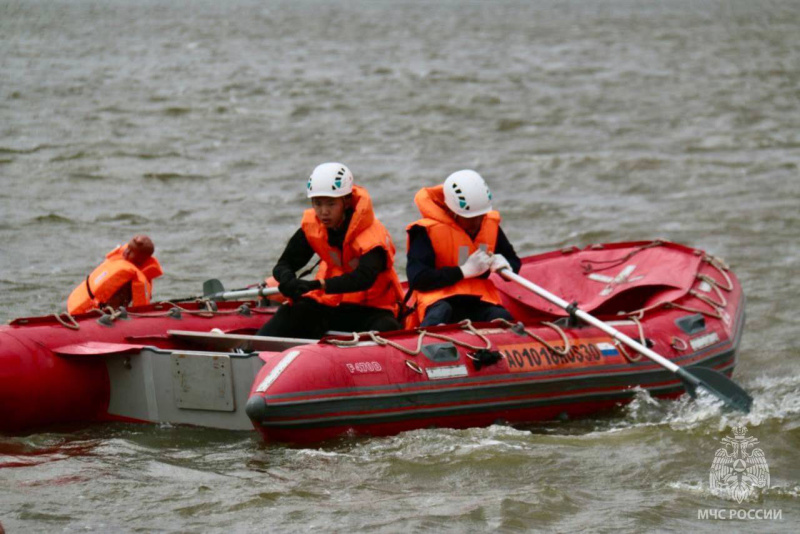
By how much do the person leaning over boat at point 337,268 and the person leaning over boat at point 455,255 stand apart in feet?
0.63

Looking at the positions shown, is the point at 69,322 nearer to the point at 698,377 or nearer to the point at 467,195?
the point at 467,195

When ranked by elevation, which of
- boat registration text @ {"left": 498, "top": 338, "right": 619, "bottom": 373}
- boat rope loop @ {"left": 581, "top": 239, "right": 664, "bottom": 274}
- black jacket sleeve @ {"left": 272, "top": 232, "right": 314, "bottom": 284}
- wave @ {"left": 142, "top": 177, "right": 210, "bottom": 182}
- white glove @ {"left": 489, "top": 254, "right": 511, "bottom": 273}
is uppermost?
wave @ {"left": 142, "top": 177, "right": 210, "bottom": 182}

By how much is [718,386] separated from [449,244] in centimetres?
181

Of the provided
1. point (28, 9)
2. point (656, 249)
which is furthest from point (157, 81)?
point (28, 9)

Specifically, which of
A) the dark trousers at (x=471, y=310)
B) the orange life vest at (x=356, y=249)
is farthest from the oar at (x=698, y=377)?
the orange life vest at (x=356, y=249)

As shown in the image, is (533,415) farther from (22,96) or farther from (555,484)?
(22,96)

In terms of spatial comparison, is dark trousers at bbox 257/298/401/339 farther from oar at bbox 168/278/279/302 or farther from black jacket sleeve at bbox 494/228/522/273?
black jacket sleeve at bbox 494/228/522/273

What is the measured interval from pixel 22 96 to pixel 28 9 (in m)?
29.7

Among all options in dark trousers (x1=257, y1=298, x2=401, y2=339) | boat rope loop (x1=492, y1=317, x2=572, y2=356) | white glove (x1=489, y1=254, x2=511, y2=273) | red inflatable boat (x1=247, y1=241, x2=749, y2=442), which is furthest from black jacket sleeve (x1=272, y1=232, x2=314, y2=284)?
boat rope loop (x1=492, y1=317, x2=572, y2=356)

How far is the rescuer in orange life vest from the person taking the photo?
862 cm

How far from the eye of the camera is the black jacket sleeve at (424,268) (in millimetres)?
8031

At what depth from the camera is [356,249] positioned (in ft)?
26.0

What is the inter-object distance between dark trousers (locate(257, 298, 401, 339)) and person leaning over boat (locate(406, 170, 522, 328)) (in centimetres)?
30

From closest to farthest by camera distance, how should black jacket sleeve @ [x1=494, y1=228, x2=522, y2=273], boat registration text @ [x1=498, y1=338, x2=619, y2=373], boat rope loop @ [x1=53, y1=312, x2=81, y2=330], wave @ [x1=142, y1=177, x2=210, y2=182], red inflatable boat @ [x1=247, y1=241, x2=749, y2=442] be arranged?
red inflatable boat @ [x1=247, y1=241, x2=749, y2=442], boat registration text @ [x1=498, y1=338, x2=619, y2=373], boat rope loop @ [x1=53, y1=312, x2=81, y2=330], black jacket sleeve @ [x1=494, y1=228, x2=522, y2=273], wave @ [x1=142, y1=177, x2=210, y2=182]
